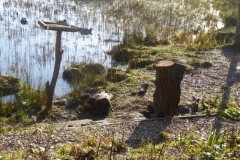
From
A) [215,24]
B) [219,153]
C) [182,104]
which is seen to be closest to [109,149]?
[219,153]

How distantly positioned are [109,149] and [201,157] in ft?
3.87

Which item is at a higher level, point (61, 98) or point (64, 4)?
point (64, 4)

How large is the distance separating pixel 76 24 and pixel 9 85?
7969 millimetres

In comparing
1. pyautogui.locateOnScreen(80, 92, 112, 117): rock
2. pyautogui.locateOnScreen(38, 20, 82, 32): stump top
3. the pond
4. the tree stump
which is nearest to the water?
the pond

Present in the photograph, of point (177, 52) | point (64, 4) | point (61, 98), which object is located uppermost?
point (64, 4)

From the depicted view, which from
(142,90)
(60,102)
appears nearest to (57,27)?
(60,102)

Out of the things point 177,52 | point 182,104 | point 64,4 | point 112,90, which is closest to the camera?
point 182,104

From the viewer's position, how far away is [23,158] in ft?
17.5

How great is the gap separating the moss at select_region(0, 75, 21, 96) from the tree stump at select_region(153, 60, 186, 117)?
3.51 metres

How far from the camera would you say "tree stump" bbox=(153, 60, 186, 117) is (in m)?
7.44

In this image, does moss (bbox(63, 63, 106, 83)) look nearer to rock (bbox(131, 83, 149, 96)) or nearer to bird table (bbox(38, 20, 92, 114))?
rock (bbox(131, 83, 149, 96))

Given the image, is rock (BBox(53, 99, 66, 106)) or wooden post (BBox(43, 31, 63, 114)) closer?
wooden post (BBox(43, 31, 63, 114))

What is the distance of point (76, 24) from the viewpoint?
56.9ft

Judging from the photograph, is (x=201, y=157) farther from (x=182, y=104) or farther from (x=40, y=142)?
(x=182, y=104)
